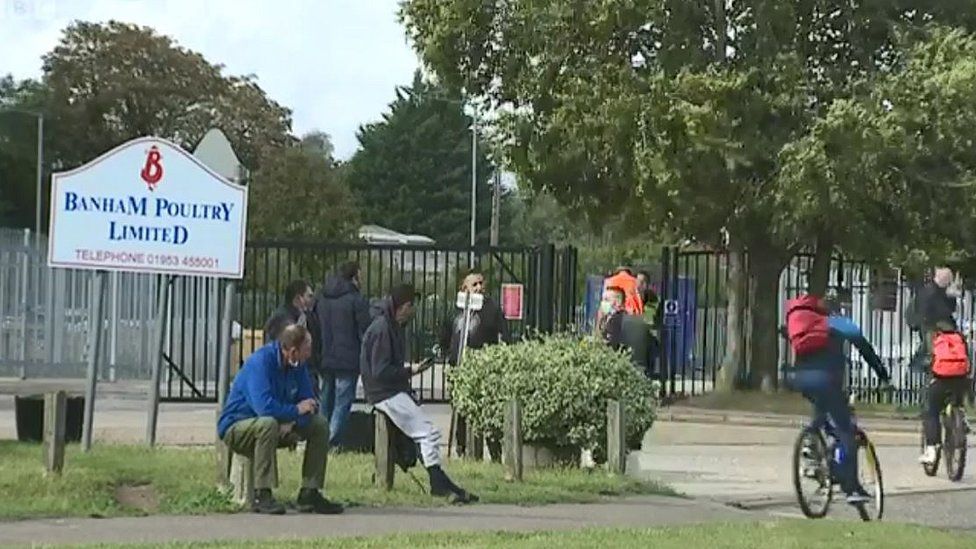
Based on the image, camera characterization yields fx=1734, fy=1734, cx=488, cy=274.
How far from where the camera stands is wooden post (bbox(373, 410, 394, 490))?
500 inches

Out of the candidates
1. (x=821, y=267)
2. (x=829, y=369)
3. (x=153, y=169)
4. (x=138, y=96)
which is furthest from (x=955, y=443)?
(x=138, y=96)

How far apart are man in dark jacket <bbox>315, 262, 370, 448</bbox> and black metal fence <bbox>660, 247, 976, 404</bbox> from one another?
8.94m

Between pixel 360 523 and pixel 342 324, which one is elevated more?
pixel 342 324

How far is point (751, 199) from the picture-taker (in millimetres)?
23812

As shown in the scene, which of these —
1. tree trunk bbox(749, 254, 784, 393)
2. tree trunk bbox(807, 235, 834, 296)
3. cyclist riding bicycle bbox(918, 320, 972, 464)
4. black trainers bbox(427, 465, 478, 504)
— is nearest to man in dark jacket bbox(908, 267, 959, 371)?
cyclist riding bicycle bbox(918, 320, 972, 464)

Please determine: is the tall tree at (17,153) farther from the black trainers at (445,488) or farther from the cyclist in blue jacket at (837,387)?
the cyclist in blue jacket at (837,387)

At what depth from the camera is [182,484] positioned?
1241cm

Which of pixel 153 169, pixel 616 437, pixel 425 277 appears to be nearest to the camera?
pixel 616 437

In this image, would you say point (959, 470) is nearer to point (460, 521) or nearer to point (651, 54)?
point (460, 521)

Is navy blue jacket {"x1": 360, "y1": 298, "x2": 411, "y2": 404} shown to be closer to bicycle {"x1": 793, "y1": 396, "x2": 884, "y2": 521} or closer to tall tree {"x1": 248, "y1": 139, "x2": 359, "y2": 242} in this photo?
bicycle {"x1": 793, "y1": 396, "x2": 884, "y2": 521}

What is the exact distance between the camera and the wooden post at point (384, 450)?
12.7 m

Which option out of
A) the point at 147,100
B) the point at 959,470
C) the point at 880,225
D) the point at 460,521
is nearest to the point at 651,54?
the point at 880,225

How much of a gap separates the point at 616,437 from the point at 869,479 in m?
2.18

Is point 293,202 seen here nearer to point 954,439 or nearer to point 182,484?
point 954,439
